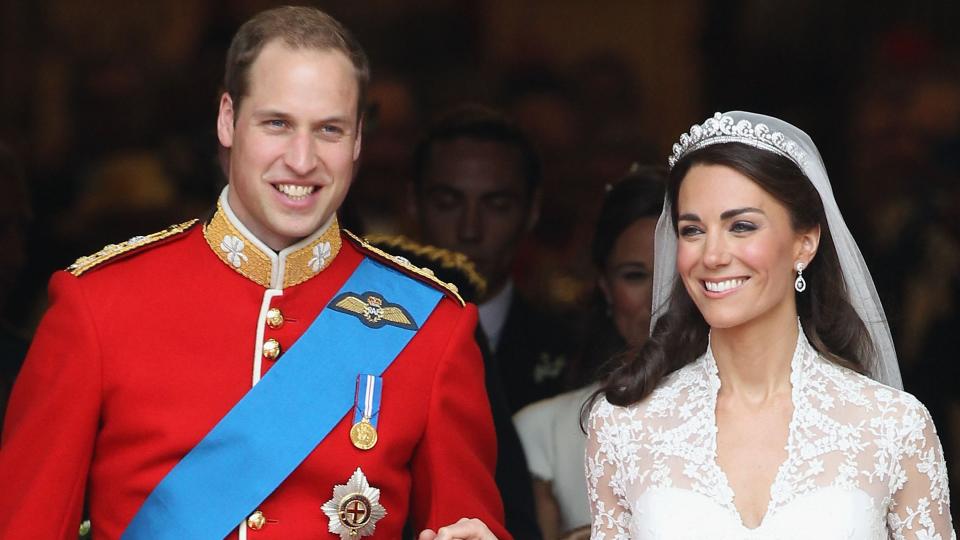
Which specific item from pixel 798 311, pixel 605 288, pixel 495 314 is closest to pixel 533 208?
pixel 495 314

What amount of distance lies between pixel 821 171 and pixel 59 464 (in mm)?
1634

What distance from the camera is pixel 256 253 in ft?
11.9

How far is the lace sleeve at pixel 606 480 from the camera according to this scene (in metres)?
3.93

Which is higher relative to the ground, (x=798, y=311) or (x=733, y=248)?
(x=733, y=248)

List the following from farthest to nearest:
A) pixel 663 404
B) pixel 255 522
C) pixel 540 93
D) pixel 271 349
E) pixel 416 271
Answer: pixel 540 93 → pixel 663 404 → pixel 416 271 → pixel 271 349 → pixel 255 522

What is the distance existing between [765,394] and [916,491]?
36 cm

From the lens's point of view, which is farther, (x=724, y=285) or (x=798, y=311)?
(x=798, y=311)

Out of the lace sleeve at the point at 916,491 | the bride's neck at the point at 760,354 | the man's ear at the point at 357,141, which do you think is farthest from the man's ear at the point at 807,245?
the man's ear at the point at 357,141

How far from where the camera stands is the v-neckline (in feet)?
12.3

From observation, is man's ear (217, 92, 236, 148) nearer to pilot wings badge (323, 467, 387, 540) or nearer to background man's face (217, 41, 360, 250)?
background man's face (217, 41, 360, 250)

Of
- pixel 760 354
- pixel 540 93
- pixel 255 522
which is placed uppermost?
pixel 540 93

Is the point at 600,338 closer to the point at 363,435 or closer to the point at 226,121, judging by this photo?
the point at 363,435

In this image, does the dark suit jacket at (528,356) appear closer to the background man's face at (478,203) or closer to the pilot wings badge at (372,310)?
the background man's face at (478,203)

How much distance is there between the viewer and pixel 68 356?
346 cm
